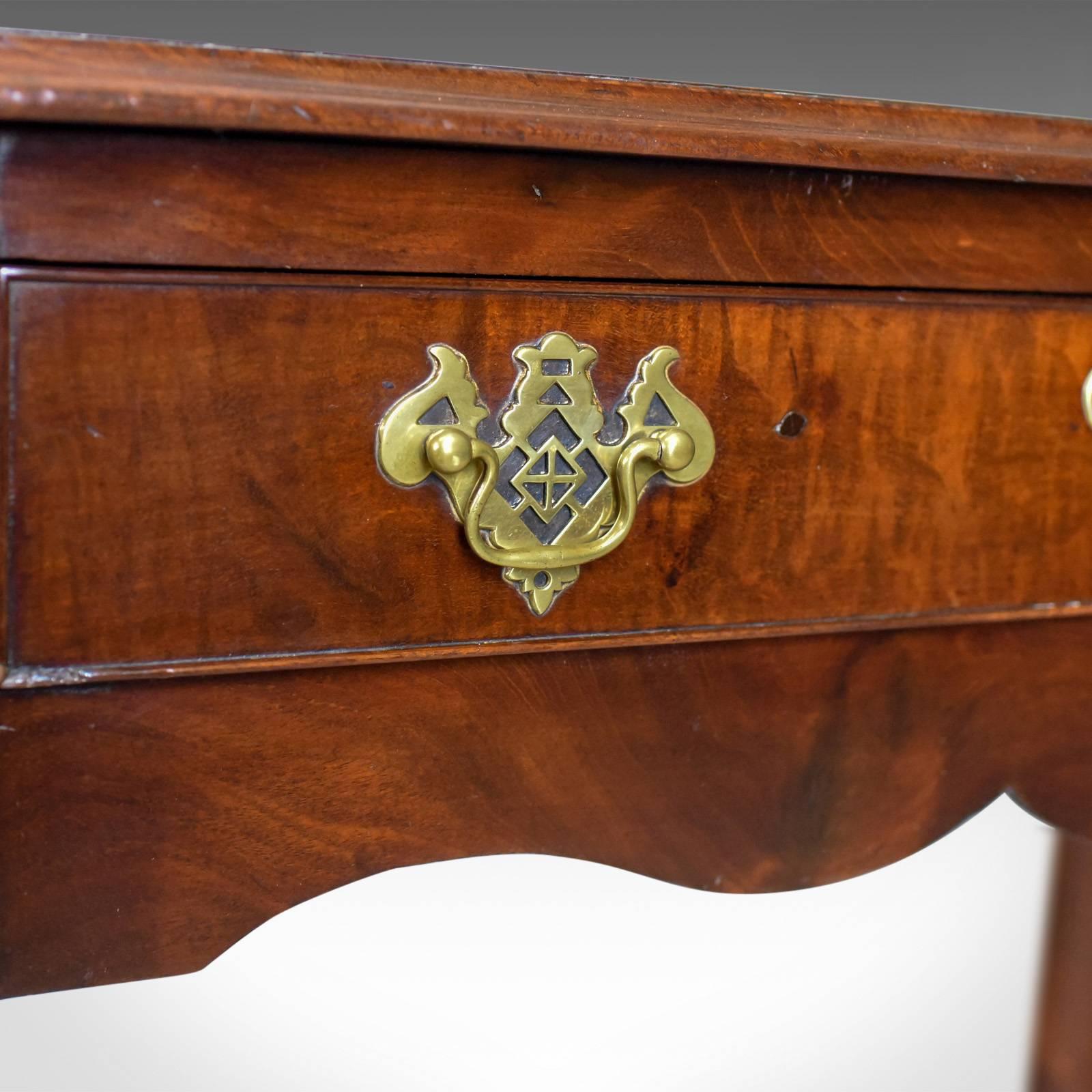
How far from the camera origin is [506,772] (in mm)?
587

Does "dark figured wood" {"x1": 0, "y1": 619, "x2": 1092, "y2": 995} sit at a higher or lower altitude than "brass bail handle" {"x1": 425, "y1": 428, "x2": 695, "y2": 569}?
lower

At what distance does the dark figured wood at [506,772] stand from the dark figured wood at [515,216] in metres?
0.16

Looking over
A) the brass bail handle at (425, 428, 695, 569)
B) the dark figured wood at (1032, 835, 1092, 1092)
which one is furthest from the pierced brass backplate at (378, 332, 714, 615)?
the dark figured wood at (1032, 835, 1092, 1092)

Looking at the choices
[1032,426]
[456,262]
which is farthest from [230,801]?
[1032,426]

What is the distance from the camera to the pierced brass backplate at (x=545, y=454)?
0.53m

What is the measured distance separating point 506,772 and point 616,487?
131 millimetres

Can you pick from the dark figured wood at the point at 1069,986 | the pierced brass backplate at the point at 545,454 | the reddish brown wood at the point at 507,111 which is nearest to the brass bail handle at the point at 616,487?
the pierced brass backplate at the point at 545,454

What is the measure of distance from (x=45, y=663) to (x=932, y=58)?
1.18 m

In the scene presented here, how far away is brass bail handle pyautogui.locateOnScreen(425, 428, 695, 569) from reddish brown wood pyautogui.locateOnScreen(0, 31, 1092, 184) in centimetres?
Answer: 11

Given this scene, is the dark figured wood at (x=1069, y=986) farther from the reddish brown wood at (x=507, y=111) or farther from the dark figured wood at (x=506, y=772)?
the reddish brown wood at (x=507, y=111)

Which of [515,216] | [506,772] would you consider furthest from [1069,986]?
[515,216]

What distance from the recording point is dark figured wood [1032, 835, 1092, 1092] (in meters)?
1.02

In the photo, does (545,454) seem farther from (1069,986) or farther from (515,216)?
(1069,986)

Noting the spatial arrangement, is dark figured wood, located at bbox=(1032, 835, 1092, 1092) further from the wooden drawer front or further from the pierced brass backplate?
the pierced brass backplate
